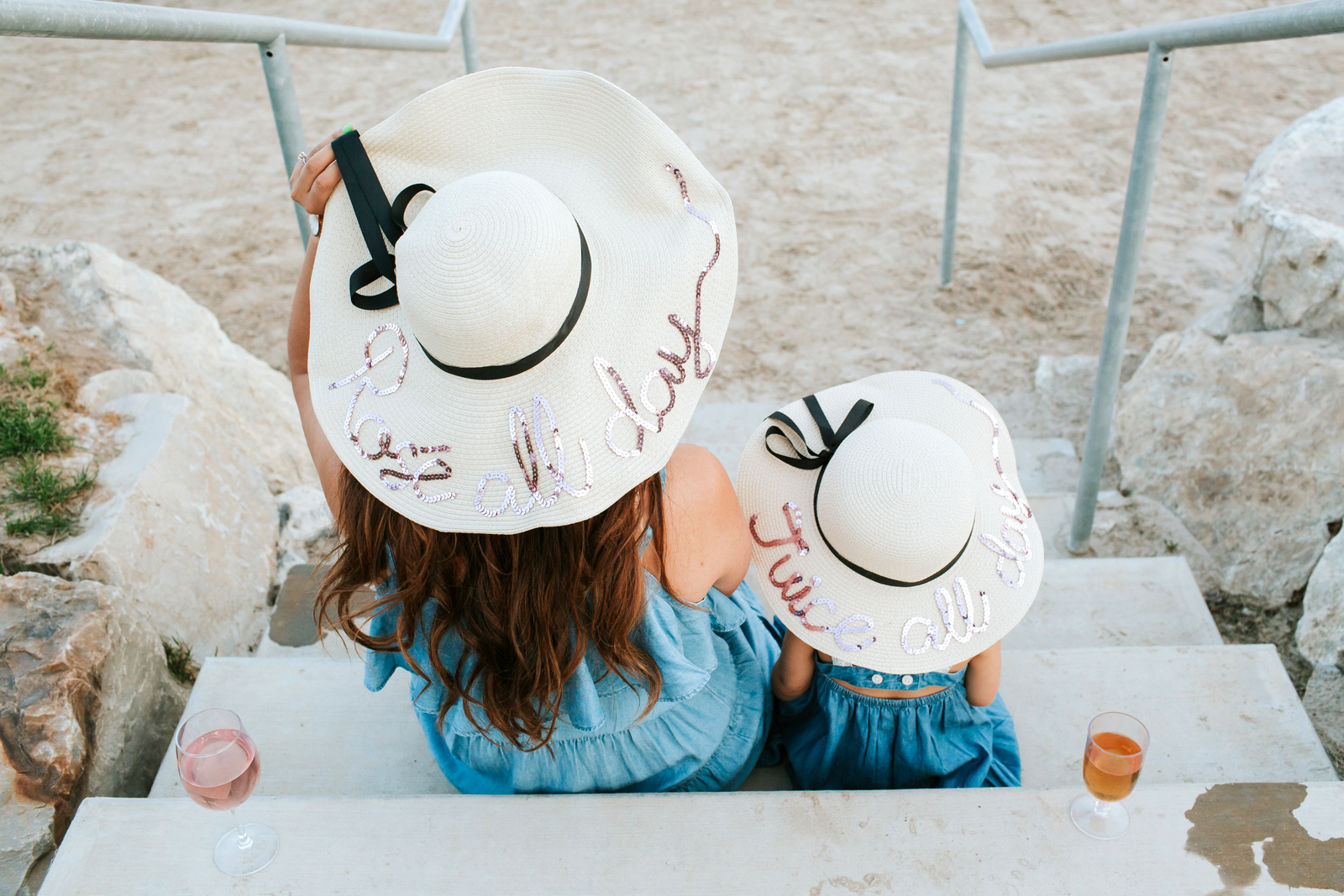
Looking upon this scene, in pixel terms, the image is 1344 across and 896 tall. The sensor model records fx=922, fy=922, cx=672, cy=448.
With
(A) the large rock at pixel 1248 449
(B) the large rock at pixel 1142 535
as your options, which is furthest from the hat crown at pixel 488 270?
(A) the large rock at pixel 1248 449

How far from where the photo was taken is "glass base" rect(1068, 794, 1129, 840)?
56.0 inches

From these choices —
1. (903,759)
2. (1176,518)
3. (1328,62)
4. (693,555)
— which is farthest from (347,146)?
(1328,62)

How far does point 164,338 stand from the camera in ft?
9.38

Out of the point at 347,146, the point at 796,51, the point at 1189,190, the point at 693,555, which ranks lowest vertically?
the point at 1189,190

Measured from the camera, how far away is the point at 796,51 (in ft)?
21.3

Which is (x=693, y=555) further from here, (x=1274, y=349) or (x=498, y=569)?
(x=1274, y=349)

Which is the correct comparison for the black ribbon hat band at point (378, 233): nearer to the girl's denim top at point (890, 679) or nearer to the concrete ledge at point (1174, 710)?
the girl's denim top at point (890, 679)

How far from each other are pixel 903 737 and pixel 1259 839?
550 mm

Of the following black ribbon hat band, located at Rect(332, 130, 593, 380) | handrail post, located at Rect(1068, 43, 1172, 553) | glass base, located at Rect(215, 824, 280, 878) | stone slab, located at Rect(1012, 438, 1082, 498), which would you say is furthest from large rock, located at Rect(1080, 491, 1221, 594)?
glass base, located at Rect(215, 824, 280, 878)

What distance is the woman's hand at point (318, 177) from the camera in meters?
1.36

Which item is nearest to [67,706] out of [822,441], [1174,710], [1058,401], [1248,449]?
[822,441]

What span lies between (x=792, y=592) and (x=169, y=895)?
3.47 ft

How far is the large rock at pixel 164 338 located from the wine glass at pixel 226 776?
1.26 meters

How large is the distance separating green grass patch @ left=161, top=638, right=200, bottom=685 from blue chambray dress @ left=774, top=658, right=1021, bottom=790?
54.5 inches
